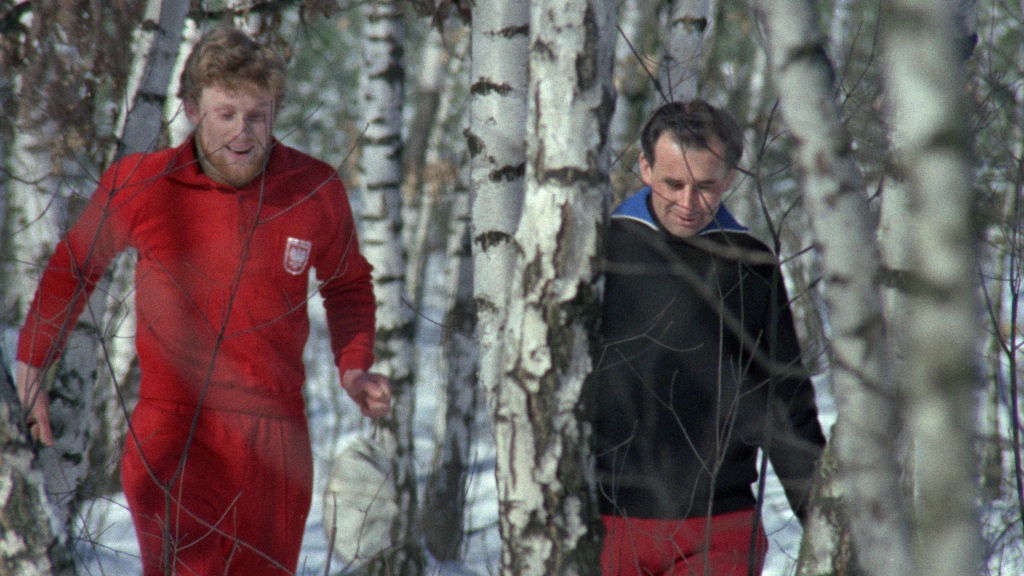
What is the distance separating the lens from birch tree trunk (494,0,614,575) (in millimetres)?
2279

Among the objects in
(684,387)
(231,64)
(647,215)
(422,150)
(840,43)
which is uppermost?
(840,43)

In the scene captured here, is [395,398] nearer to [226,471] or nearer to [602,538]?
[226,471]

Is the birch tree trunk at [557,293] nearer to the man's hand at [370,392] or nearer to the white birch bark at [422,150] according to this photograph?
the man's hand at [370,392]

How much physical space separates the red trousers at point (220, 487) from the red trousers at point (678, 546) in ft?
3.01

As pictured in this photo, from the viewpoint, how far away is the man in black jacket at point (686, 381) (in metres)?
2.65

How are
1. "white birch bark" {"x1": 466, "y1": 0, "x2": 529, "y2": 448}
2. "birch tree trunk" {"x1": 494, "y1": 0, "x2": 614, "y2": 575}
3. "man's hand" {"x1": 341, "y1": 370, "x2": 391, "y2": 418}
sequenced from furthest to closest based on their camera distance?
1. "white birch bark" {"x1": 466, "y1": 0, "x2": 529, "y2": 448}
2. "man's hand" {"x1": 341, "y1": 370, "x2": 391, "y2": 418}
3. "birch tree trunk" {"x1": 494, "y1": 0, "x2": 614, "y2": 575}

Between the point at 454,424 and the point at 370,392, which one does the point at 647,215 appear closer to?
the point at 370,392

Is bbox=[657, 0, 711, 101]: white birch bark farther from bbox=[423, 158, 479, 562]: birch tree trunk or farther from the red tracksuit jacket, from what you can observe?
the red tracksuit jacket

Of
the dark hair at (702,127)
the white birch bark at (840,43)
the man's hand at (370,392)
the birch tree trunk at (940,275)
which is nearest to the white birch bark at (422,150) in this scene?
the white birch bark at (840,43)

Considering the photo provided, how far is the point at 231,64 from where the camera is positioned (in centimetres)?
274

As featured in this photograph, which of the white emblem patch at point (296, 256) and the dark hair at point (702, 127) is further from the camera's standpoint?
the white emblem patch at point (296, 256)

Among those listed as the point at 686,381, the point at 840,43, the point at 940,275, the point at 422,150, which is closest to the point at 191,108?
the point at 686,381

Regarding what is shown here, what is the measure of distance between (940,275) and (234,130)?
2318 millimetres

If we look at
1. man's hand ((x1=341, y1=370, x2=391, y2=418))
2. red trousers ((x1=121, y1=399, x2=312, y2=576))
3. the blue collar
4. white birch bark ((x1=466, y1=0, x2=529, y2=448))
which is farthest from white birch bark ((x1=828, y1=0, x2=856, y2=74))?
red trousers ((x1=121, y1=399, x2=312, y2=576))
